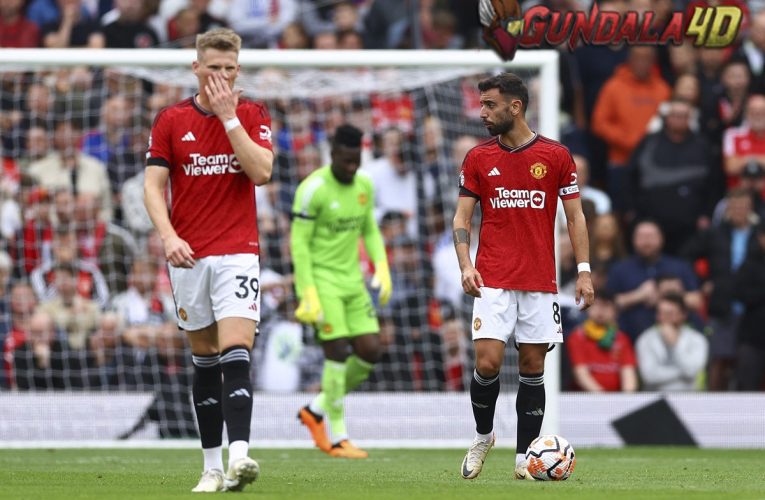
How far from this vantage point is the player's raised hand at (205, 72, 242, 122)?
788 centimetres

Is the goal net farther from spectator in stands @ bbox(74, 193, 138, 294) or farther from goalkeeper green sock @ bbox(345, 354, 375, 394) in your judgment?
goalkeeper green sock @ bbox(345, 354, 375, 394)

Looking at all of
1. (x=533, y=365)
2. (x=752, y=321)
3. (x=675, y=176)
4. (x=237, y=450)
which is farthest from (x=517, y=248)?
(x=675, y=176)

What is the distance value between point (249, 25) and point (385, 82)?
11.0 feet

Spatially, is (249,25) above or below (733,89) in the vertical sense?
above

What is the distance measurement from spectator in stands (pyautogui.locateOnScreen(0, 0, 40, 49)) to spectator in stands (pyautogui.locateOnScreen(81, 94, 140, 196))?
2.86 meters

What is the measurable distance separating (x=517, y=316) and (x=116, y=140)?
26.4 ft

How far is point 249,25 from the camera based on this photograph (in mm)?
18672

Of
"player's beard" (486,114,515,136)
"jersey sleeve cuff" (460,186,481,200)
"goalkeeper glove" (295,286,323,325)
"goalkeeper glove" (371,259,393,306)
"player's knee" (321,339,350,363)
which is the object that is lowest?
"player's knee" (321,339,350,363)

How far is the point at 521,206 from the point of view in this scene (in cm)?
929

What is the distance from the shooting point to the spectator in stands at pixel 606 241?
16203mm

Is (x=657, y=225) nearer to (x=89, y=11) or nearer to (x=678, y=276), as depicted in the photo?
(x=678, y=276)

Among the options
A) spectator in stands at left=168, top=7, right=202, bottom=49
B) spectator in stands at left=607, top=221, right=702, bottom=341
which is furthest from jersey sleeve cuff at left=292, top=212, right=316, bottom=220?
spectator in stands at left=168, top=7, right=202, bottom=49

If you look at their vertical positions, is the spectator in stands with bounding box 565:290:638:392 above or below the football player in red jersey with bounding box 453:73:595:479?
below

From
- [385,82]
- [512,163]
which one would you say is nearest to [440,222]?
[385,82]
